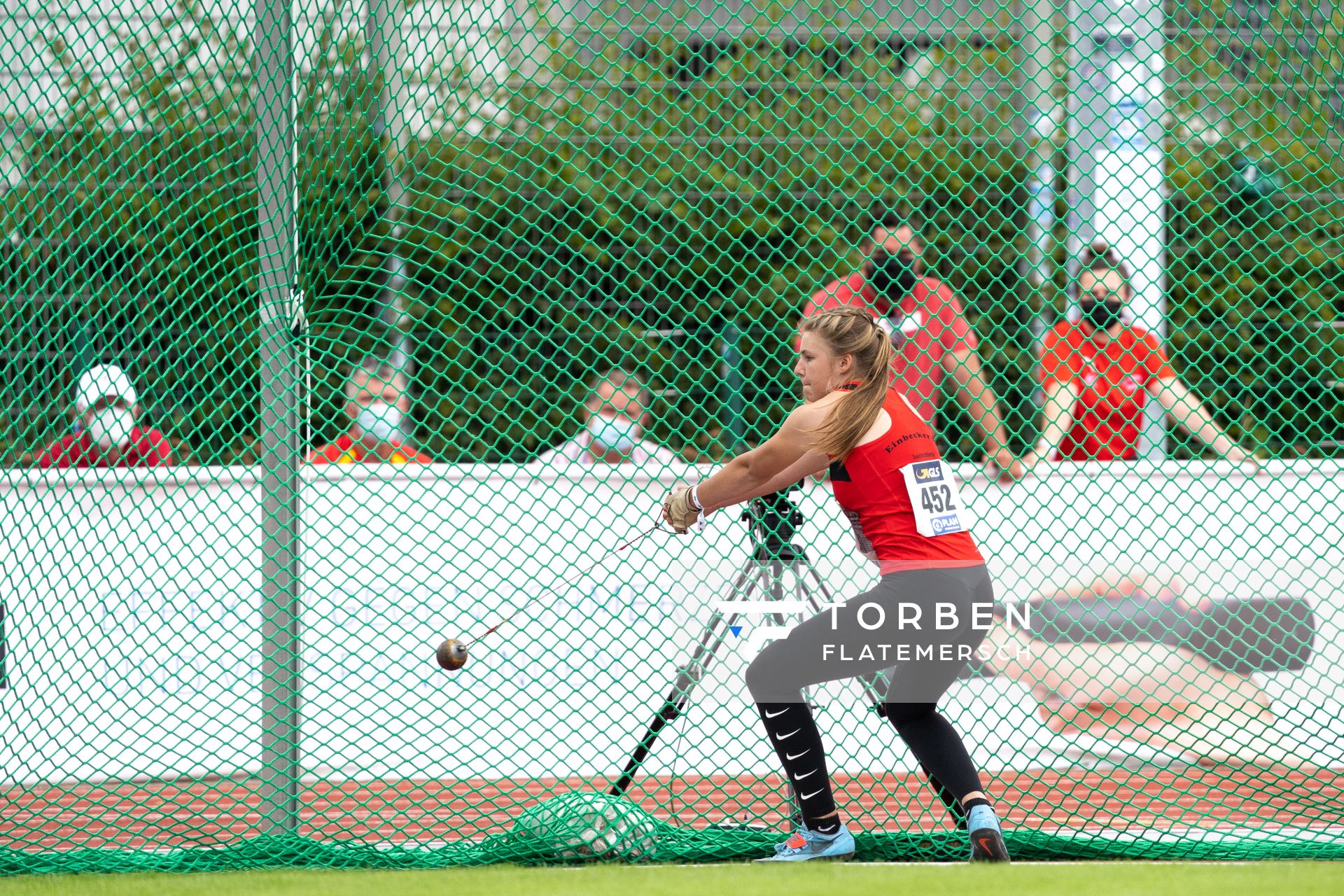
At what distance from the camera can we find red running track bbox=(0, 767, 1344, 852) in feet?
12.5

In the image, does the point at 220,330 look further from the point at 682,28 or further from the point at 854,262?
the point at 854,262

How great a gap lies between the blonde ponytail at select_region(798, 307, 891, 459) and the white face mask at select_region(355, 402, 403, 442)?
210cm

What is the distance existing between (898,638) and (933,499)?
337 mm

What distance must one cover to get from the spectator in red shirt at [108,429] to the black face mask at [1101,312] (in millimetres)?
3227

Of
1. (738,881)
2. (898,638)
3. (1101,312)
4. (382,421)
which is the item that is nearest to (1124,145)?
(1101,312)

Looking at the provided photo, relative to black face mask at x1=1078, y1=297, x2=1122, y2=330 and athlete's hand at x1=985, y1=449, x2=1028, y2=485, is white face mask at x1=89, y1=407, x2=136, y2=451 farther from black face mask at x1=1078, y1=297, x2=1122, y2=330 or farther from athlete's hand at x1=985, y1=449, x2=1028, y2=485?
black face mask at x1=1078, y1=297, x2=1122, y2=330

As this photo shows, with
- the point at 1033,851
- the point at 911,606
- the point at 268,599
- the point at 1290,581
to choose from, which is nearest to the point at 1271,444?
the point at 1290,581

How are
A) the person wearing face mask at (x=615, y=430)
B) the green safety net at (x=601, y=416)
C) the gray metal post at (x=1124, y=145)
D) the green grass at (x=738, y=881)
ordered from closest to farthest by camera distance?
the green grass at (x=738, y=881)
the green safety net at (x=601, y=416)
the gray metal post at (x=1124, y=145)
the person wearing face mask at (x=615, y=430)

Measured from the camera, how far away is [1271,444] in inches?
192

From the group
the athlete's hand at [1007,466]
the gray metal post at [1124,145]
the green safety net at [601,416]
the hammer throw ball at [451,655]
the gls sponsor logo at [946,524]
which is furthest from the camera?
the athlete's hand at [1007,466]

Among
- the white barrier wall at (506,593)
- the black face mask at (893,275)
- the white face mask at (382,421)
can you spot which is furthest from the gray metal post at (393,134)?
the black face mask at (893,275)

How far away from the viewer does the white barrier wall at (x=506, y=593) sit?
174 inches

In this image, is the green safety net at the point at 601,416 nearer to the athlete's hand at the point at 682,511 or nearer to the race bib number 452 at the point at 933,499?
the athlete's hand at the point at 682,511

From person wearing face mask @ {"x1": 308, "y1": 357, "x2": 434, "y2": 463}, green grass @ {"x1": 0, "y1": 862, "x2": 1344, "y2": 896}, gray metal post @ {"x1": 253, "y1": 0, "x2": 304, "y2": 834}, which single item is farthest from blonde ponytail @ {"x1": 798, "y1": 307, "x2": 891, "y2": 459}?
person wearing face mask @ {"x1": 308, "y1": 357, "x2": 434, "y2": 463}
